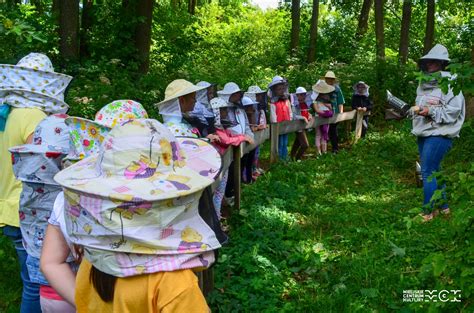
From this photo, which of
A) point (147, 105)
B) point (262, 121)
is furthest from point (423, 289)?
point (147, 105)

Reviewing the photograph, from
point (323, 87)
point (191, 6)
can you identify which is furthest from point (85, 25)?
point (191, 6)

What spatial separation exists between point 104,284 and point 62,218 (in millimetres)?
447

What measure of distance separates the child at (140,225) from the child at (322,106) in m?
10.3

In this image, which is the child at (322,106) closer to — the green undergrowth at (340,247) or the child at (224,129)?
the green undergrowth at (340,247)

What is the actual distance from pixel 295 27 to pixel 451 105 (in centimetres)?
1692

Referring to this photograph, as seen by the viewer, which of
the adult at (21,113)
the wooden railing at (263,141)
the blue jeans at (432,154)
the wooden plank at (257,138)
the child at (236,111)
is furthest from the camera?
the child at (236,111)

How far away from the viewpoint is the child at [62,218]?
240cm

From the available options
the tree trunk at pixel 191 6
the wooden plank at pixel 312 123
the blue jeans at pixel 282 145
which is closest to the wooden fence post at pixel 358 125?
the wooden plank at pixel 312 123

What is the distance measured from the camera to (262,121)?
10125mm

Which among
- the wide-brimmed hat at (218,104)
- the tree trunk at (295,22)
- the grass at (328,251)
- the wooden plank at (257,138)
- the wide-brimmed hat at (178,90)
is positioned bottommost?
the grass at (328,251)

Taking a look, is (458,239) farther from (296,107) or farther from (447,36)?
(447,36)

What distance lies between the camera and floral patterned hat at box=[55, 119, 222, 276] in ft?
6.55

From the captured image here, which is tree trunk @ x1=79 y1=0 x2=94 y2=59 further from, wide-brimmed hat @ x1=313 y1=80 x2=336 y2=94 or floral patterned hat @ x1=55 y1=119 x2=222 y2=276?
floral patterned hat @ x1=55 y1=119 x2=222 y2=276

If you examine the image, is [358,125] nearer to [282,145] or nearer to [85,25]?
[282,145]
